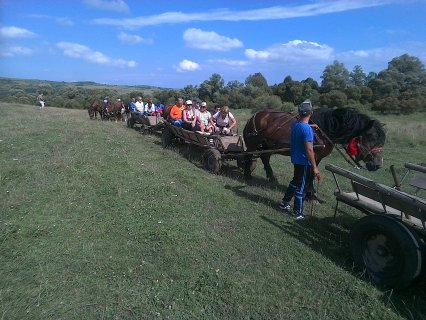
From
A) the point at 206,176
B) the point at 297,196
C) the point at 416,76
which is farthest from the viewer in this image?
the point at 416,76

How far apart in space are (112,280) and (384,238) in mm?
3115

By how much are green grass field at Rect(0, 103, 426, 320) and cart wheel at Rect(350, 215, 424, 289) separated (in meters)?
0.18

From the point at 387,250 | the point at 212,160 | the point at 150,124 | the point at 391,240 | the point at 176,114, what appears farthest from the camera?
the point at 150,124

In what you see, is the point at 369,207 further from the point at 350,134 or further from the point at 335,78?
the point at 335,78

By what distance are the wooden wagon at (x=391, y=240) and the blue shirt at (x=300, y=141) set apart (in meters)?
1.19

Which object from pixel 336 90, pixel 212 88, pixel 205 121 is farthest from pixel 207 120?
pixel 212 88

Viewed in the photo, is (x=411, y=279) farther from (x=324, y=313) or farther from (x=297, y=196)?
(x=297, y=196)

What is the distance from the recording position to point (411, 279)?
12.8ft

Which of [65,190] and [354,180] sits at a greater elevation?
[354,180]

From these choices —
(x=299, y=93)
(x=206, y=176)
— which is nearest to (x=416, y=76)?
(x=299, y=93)

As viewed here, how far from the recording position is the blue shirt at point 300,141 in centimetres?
593

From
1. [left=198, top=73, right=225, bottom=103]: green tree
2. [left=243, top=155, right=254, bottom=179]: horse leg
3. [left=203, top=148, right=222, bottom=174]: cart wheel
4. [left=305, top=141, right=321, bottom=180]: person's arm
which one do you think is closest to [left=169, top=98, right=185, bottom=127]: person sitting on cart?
[left=203, top=148, right=222, bottom=174]: cart wheel

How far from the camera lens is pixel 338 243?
5.38 metres

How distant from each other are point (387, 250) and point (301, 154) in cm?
222
